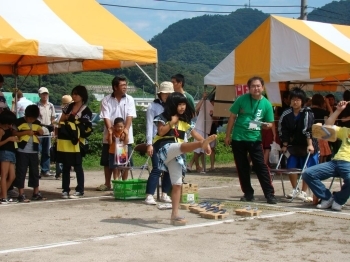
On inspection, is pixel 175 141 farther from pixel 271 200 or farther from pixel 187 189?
pixel 271 200

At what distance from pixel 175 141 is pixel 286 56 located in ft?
18.9

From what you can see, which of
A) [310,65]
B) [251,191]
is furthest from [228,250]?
[310,65]

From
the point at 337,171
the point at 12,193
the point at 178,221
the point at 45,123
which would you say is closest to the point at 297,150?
the point at 337,171

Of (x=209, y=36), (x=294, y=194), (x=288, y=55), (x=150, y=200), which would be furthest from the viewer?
(x=209, y=36)

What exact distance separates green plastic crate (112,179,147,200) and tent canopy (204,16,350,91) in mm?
4578

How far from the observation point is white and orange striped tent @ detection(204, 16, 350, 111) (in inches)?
489

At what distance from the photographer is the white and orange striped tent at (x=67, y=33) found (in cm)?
899

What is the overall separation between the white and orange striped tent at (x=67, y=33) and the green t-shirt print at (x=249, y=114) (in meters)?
1.74

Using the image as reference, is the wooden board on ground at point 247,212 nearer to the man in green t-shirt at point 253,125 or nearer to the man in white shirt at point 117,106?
the man in green t-shirt at point 253,125

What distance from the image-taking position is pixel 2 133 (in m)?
9.28

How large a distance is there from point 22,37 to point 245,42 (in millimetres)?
6449

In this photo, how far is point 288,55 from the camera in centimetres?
1312

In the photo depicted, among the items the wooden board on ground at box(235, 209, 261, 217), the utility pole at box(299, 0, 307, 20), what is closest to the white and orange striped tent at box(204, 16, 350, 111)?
the wooden board on ground at box(235, 209, 261, 217)

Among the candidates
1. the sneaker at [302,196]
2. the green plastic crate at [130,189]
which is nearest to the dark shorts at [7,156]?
the green plastic crate at [130,189]
